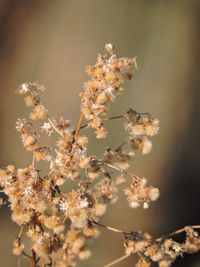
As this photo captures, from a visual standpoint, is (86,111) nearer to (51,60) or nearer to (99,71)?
(99,71)

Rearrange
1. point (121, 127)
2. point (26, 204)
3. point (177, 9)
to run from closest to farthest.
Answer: point (26, 204), point (121, 127), point (177, 9)

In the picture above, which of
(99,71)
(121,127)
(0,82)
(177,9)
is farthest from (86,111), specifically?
(177,9)

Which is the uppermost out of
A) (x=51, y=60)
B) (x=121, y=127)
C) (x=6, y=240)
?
(x=51, y=60)

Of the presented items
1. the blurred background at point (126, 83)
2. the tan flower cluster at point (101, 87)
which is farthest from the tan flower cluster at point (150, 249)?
the blurred background at point (126, 83)

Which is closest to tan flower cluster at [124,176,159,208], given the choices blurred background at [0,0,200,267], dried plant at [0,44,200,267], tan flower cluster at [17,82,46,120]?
dried plant at [0,44,200,267]

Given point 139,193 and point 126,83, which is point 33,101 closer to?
point 139,193

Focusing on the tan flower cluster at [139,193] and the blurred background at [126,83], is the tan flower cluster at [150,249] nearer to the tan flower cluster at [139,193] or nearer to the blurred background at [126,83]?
the tan flower cluster at [139,193]

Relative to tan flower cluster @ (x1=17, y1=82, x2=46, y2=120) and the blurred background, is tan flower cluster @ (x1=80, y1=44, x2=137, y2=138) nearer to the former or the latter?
tan flower cluster @ (x1=17, y1=82, x2=46, y2=120)

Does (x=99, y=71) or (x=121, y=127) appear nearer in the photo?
(x=99, y=71)
